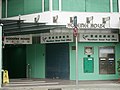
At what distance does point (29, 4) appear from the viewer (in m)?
25.9

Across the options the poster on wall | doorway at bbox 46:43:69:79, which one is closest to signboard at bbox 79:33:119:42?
the poster on wall

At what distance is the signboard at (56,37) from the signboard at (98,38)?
91 centimetres

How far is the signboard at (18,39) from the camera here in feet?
84.6

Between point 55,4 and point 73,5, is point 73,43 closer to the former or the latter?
point 73,5

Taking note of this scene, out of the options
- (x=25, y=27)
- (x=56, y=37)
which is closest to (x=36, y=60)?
(x=56, y=37)

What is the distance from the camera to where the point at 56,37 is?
25.2m

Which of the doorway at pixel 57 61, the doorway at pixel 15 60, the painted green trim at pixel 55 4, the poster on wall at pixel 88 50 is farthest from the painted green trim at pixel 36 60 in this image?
the painted green trim at pixel 55 4

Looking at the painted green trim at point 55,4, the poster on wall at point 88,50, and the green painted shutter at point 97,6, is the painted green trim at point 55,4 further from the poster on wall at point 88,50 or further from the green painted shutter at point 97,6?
the poster on wall at point 88,50

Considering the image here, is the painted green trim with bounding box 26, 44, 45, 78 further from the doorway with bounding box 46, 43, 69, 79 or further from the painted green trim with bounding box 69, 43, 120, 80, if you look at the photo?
the painted green trim with bounding box 69, 43, 120, 80

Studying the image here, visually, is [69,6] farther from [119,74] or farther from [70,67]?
[119,74]

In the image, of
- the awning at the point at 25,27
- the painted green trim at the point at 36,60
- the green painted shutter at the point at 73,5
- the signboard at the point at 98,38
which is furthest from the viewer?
the painted green trim at the point at 36,60

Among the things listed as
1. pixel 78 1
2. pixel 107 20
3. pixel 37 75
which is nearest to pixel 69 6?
pixel 78 1

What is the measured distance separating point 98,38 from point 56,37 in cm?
323

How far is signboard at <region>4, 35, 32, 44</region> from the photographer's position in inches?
1015
